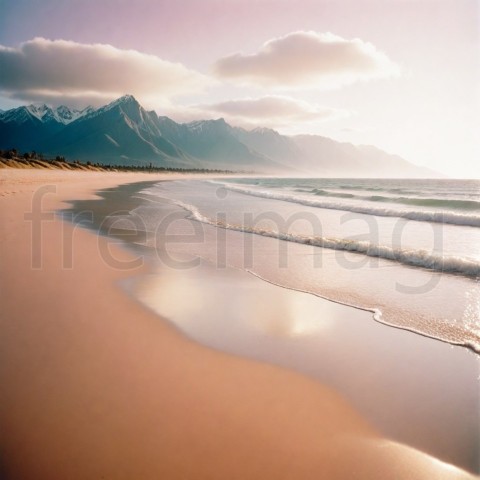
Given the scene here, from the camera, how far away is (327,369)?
13.1 feet

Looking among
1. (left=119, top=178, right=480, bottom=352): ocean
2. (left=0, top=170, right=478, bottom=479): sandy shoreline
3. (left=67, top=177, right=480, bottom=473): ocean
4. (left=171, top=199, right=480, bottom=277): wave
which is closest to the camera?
(left=0, top=170, right=478, bottom=479): sandy shoreline

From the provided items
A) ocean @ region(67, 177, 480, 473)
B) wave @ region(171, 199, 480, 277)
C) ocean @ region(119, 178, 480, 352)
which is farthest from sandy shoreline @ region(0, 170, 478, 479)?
wave @ region(171, 199, 480, 277)

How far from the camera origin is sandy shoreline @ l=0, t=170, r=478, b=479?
2.59m

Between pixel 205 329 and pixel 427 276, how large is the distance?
5822 millimetres

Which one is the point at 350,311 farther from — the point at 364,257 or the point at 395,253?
the point at 395,253

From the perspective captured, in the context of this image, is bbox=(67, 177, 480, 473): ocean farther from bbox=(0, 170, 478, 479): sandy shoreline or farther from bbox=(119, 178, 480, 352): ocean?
bbox=(0, 170, 478, 479): sandy shoreline

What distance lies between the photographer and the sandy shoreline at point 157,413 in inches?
102

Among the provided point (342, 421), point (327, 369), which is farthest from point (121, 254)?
point (342, 421)

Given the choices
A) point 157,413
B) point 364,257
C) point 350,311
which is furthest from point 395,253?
point 157,413

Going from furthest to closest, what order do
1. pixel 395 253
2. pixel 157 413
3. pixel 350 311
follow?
pixel 395 253 < pixel 350 311 < pixel 157 413

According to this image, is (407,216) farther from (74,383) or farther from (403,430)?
(74,383)

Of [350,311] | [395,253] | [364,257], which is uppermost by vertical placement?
[395,253]

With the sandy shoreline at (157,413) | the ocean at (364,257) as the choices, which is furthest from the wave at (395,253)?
the sandy shoreline at (157,413)

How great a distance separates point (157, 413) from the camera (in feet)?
10.1
